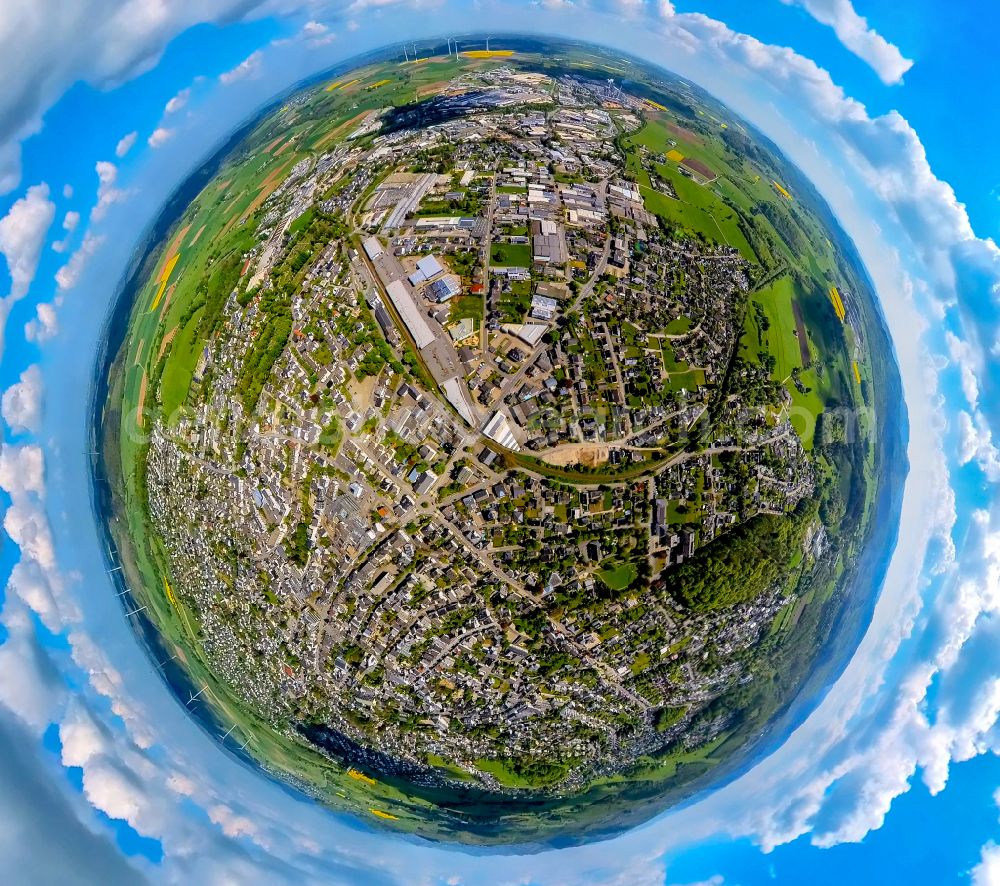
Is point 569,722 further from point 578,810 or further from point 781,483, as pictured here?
point 781,483

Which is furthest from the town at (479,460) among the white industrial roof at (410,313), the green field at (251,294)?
the green field at (251,294)

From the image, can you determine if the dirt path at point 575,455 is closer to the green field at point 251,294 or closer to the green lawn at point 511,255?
the green field at point 251,294

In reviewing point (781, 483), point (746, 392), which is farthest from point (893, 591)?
point (746, 392)

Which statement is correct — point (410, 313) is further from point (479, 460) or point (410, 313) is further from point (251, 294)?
point (251, 294)

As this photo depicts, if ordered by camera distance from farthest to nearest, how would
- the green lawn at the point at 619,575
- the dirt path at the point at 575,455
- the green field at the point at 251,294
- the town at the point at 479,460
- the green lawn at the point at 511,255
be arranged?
1. the green field at the point at 251,294
2. the green lawn at the point at 511,255
3. the green lawn at the point at 619,575
4. the town at the point at 479,460
5. the dirt path at the point at 575,455

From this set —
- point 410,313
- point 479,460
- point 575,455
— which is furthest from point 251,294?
point 575,455

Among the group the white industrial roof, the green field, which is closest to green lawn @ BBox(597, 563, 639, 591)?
the green field

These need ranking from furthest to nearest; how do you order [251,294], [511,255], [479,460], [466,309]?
[251,294] < [511,255] < [466,309] < [479,460]

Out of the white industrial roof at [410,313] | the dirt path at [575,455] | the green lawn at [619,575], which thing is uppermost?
the white industrial roof at [410,313]

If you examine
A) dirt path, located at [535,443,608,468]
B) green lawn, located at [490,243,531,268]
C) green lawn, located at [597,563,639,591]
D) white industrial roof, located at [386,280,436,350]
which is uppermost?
green lawn, located at [490,243,531,268]

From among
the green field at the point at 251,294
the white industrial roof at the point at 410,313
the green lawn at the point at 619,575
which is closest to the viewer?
the white industrial roof at the point at 410,313

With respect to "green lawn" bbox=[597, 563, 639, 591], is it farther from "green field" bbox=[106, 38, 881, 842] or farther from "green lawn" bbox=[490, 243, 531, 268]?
"green lawn" bbox=[490, 243, 531, 268]
